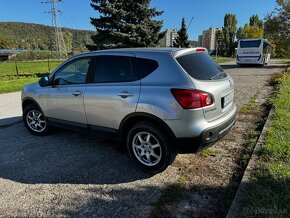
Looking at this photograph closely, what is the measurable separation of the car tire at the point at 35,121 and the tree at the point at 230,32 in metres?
73.4

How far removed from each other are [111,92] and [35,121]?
7.93 feet

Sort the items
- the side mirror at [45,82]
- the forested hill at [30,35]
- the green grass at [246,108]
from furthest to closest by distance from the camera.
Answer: the forested hill at [30,35] → the green grass at [246,108] → the side mirror at [45,82]

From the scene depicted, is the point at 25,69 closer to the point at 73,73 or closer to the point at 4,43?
the point at 73,73

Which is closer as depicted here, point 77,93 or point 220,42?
point 77,93

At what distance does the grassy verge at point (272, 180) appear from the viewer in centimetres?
265

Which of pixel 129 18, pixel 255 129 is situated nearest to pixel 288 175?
pixel 255 129

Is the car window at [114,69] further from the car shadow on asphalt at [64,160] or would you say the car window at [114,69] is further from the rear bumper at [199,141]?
the car shadow on asphalt at [64,160]

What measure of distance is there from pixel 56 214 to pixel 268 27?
31.0 m

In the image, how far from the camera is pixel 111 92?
3910 millimetres

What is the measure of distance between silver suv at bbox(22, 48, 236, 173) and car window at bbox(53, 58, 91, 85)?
0.02 meters

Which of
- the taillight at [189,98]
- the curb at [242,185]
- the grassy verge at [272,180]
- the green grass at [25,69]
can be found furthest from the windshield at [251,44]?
the taillight at [189,98]

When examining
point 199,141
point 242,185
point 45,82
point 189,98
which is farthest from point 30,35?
point 242,185

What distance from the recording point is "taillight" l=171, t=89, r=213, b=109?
3.29 metres

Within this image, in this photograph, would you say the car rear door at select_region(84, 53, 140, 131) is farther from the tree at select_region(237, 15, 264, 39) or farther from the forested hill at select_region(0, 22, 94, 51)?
the forested hill at select_region(0, 22, 94, 51)
